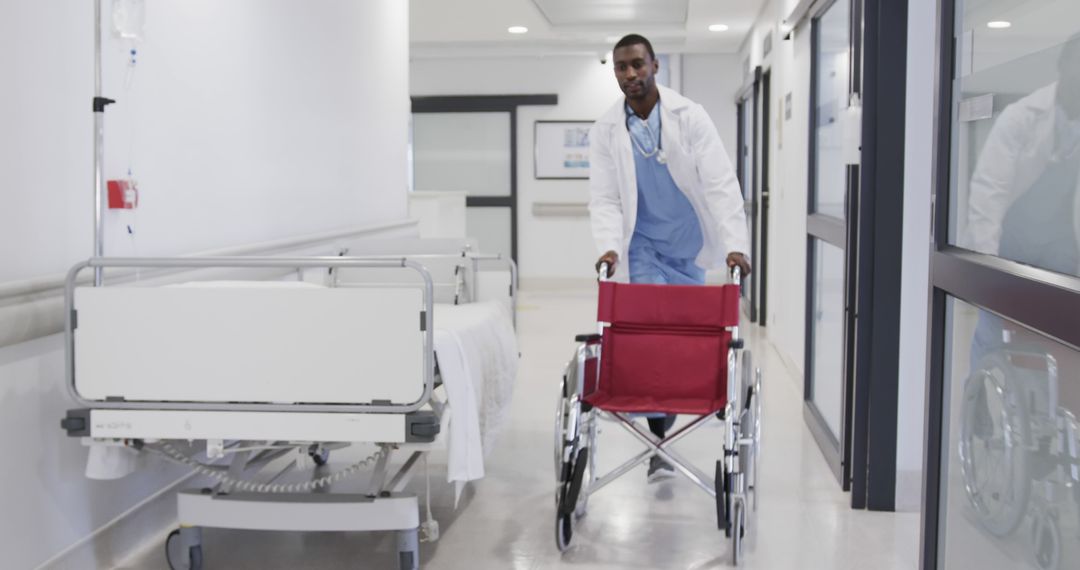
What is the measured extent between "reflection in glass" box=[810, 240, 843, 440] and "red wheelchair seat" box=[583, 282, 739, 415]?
1.18 metres

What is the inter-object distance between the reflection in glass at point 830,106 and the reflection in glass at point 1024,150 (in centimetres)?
237

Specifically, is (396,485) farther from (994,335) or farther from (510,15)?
(510,15)

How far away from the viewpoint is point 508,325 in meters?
4.22

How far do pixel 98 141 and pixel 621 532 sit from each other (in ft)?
6.59

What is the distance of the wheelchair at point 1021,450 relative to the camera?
2.04m

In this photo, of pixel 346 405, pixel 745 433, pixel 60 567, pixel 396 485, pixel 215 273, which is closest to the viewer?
pixel 346 405

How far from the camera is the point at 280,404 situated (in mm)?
2938

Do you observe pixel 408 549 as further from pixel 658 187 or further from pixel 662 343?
pixel 658 187

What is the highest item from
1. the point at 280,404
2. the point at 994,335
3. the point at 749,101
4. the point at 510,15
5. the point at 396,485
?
the point at 510,15

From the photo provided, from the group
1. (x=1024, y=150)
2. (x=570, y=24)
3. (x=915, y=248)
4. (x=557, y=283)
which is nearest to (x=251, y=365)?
(x=1024, y=150)

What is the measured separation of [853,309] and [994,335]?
63.5 inches

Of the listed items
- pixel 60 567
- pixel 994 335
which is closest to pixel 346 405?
pixel 60 567

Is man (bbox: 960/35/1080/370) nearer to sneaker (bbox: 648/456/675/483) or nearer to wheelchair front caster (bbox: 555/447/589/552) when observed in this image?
wheelchair front caster (bbox: 555/447/589/552)

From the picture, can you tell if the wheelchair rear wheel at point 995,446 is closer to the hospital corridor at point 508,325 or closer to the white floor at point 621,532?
the hospital corridor at point 508,325
